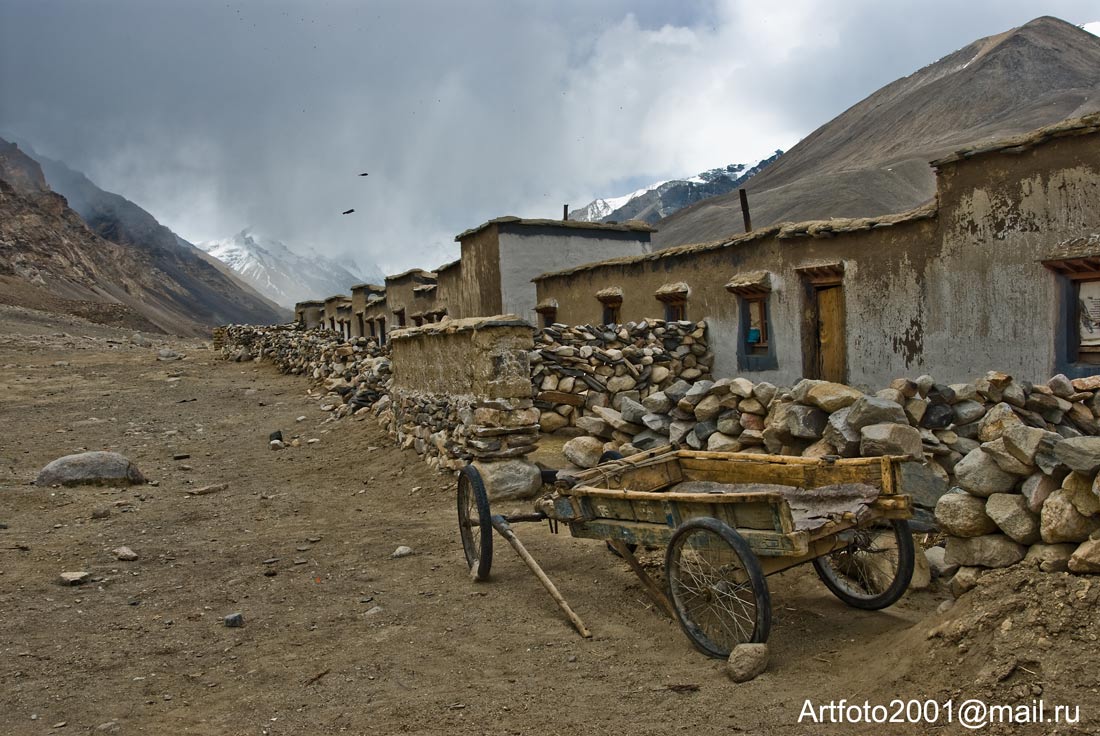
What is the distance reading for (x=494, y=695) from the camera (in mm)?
3705

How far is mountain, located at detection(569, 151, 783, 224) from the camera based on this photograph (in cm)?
8762

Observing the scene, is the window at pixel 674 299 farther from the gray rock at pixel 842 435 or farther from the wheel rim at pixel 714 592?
the wheel rim at pixel 714 592

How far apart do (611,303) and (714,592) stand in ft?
41.4

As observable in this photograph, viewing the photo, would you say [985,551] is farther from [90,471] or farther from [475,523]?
[90,471]

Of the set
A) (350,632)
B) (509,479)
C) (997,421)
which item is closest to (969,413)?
(997,421)

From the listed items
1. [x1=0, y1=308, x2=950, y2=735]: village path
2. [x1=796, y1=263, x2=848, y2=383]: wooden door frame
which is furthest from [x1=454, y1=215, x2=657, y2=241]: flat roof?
[x1=0, y1=308, x2=950, y2=735]: village path

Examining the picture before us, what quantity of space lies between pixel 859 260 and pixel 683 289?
370 cm

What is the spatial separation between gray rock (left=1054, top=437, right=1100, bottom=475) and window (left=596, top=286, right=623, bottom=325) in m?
12.7

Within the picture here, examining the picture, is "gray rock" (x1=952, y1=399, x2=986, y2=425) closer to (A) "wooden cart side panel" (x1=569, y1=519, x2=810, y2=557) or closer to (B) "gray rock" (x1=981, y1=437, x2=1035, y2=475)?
(B) "gray rock" (x1=981, y1=437, x2=1035, y2=475)

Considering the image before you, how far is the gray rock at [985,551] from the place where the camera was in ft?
11.6

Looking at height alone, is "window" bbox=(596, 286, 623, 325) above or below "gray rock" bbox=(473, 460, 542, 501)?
above

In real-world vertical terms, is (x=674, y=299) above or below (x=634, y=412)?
above

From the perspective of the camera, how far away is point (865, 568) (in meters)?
4.67

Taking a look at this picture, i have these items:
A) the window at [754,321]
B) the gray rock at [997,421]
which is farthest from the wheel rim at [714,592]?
the window at [754,321]
